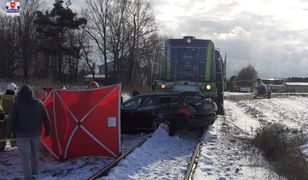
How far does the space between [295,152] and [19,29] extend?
62367 mm

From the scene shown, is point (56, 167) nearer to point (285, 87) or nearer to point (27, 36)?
point (27, 36)

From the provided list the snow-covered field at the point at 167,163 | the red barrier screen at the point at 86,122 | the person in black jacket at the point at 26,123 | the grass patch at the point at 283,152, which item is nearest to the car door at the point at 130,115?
the snow-covered field at the point at 167,163

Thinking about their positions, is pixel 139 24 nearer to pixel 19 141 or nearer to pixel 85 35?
pixel 85 35

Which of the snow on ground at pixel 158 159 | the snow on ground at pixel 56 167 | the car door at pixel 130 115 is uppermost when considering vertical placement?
the car door at pixel 130 115

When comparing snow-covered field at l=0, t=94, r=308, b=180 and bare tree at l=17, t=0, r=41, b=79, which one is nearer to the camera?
snow-covered field at l=0, t=94, r=308, b=180

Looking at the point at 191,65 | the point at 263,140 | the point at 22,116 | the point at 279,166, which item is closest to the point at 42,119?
the point at 22,116

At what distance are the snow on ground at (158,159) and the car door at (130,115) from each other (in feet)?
4.52

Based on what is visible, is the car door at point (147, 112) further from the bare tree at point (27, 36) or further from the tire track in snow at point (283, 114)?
the bare tree at point (27, 36)

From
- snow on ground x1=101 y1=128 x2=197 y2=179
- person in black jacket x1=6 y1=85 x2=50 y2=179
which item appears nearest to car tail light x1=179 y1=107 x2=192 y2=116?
snow on ground x1=101 y1=128 x2=197 y2=179

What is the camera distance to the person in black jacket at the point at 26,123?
29.0ft

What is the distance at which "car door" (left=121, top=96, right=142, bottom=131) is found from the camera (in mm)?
14609

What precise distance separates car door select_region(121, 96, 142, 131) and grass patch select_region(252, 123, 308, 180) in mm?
3864

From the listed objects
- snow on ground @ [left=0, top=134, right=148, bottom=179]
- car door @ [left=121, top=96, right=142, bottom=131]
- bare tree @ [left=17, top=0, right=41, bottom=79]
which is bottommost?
snow on ground @ [left=0, top=134, right=148, bottom=179]

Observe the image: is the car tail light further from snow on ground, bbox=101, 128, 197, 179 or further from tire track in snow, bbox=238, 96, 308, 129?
tire track in snow, bbox=238, 96, 308, 129
